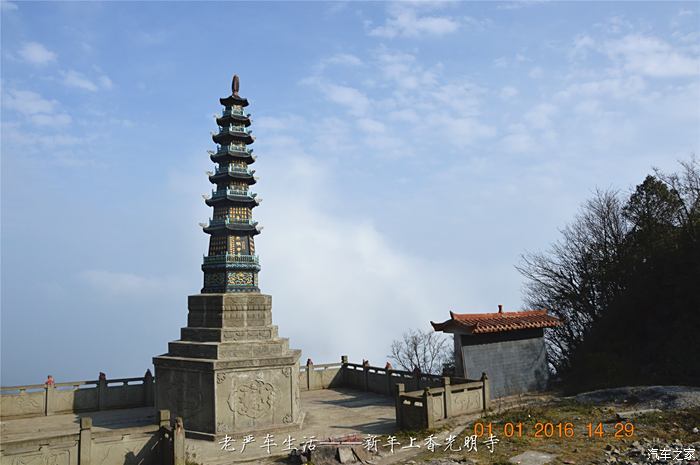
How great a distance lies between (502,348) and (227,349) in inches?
378

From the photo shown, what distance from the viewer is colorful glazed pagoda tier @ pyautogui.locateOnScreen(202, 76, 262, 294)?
18.3 metres

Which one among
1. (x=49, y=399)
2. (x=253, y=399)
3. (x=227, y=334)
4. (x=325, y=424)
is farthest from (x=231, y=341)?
(x=49, y=399)

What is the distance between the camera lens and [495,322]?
60.5ft

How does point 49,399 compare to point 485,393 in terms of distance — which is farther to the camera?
point 49,399

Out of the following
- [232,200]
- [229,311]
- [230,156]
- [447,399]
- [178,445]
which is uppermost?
[230,156]

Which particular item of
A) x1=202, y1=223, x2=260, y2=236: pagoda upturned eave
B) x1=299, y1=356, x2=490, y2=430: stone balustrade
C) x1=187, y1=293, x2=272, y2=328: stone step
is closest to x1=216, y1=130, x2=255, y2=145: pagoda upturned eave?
x1=202, y1=223, x2=260, y2=236: pagoda upturned eave

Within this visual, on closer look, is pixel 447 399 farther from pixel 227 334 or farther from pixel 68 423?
pixel 68 423

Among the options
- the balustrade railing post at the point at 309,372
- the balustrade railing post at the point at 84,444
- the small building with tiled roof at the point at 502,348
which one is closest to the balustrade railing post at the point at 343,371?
the balustrade railing post at the point at 309,372

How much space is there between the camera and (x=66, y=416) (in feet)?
63.2

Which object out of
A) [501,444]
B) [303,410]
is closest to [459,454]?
[501,444]

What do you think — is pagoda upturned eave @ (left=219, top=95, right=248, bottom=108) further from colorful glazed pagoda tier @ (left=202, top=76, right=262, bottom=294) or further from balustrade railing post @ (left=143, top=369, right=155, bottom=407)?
balustrade railing post @ (left=143, top=369, right=155, bottom=407)

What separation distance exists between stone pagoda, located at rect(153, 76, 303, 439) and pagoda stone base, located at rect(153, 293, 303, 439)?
0.09 ft

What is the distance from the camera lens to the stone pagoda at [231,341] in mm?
15391

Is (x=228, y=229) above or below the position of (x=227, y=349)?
above
